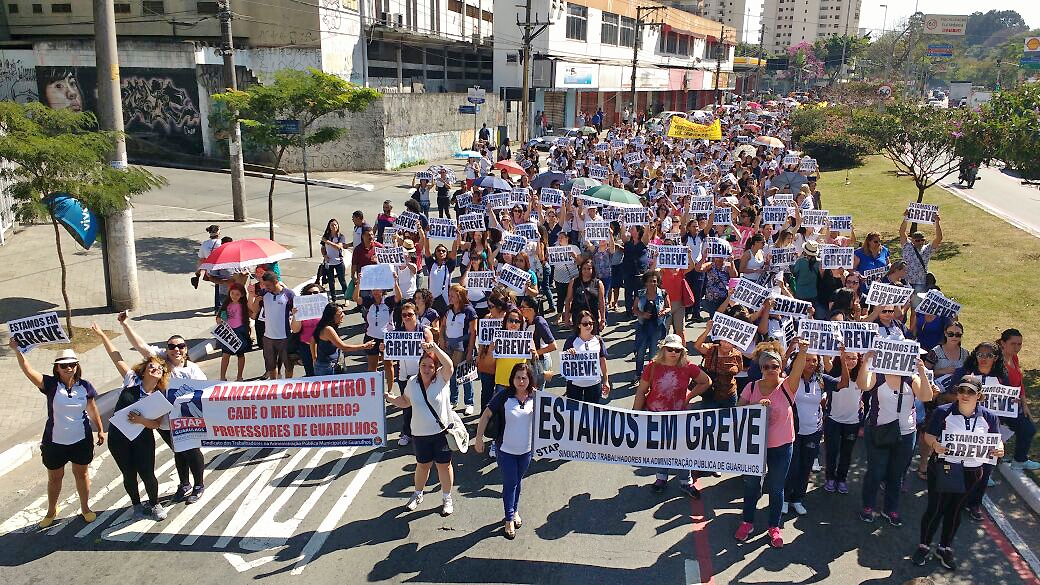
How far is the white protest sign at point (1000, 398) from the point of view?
749cm

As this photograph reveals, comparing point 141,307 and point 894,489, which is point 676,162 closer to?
point 141,307

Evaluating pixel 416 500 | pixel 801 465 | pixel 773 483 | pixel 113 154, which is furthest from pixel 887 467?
pixel 113 154

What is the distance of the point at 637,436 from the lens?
7184 mm

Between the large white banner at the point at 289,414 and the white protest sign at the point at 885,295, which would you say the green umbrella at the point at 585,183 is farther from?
the large white banner at the point at 289,414

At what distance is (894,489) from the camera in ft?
23.8

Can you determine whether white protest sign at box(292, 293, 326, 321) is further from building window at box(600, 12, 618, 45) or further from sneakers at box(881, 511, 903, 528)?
building window at box(600, 12, 618, 45)

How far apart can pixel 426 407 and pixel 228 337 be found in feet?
12.7

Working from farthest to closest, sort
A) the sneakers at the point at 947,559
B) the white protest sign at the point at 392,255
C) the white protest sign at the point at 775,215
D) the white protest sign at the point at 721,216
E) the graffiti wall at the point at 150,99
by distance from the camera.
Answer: the graffiti wall at the point at 150,99, the white protest sign at the point at 775,215, the white protest sign at the point at 721,216, the white protest sign at the point at 392,255, the sneakers at the point at 947,559

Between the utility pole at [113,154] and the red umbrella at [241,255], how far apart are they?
2.98 m

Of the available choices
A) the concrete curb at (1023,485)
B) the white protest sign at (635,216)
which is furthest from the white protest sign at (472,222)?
the concrete curb at (1023,485)

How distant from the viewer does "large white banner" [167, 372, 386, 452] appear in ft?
23.9

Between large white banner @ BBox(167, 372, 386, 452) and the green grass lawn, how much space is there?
714 centimetres

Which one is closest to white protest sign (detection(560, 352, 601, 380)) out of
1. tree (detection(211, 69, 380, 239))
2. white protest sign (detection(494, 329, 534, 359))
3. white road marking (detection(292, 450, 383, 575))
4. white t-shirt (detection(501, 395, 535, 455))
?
white protest sign (detection(494, 329, 534, 359))

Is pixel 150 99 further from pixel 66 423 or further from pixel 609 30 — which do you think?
pixel 609 30
